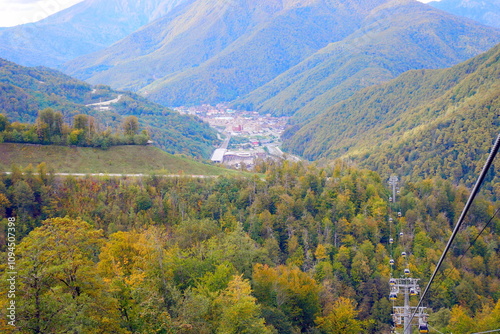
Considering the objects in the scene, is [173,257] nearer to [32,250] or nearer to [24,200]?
[32,250]

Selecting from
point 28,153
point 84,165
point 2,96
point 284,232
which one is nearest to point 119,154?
point 84,165

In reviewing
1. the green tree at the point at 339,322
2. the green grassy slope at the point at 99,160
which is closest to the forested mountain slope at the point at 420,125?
the green grassy slope at the point at 99,160

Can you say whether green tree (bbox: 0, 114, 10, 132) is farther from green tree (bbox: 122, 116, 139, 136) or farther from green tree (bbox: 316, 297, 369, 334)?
green tree (bbox: 316, 297, 369, 334)

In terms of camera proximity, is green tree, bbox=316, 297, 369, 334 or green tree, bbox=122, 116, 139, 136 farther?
green tree, bbox=122, 116, 139, 136

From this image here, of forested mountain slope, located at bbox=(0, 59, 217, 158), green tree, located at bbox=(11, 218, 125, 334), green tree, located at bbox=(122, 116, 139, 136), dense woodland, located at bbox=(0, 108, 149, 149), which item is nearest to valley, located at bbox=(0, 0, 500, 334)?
green tree, located at bbox=(11, 218, 125, 334)

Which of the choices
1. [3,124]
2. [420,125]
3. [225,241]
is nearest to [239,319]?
[225,241]

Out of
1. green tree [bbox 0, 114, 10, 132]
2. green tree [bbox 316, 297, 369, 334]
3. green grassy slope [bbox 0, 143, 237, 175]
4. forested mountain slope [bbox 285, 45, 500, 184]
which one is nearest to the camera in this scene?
green tree [bbox 316, 297, 369, 334]

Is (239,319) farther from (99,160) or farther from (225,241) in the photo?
(99,160)
